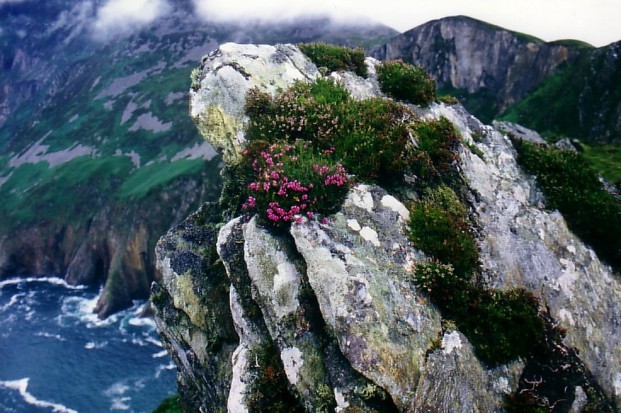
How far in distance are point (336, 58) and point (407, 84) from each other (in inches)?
138

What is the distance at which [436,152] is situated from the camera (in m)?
16.6

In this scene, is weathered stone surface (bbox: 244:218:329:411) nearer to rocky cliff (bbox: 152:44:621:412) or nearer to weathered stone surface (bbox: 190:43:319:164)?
rocky cliff (bbox: 152:44:621:412)

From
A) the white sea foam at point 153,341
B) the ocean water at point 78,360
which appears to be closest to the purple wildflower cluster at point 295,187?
the ocean water at point 78,360

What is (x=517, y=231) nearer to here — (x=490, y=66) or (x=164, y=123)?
(x=490, y=66)

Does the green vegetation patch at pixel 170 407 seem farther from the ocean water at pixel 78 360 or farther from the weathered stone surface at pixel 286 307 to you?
the ocean water at pixel 78 360

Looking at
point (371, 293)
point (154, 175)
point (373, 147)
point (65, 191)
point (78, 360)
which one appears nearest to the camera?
point (371, 293)

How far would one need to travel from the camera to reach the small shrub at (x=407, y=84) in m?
20.0

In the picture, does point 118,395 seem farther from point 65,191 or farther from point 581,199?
point 65,191

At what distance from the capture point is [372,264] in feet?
42.7

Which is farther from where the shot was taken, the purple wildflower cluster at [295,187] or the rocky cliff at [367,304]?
the purple wildflower cluster at [295,187]

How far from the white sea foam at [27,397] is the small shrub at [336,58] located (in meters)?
70.3

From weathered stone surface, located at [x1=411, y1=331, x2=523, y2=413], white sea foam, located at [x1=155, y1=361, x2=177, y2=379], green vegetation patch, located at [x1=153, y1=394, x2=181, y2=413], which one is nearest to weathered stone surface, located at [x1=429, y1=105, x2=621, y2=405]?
weathered stone surface, located at [x1=411, y1=331, x2=523, y2=413]

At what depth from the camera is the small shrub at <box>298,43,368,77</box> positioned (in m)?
21.1

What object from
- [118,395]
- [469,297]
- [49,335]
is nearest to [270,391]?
[469,297]
